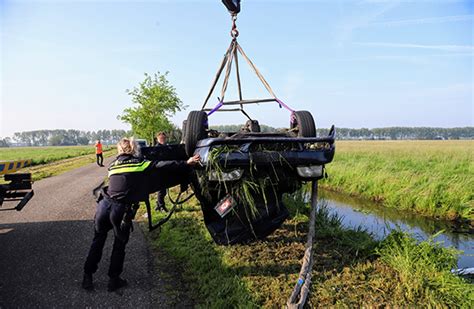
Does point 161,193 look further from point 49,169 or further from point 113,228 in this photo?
point 49,169

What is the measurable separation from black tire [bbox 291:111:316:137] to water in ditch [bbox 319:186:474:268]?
258cm

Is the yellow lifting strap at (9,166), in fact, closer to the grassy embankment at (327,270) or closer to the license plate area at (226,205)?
the grassy embankment at (327,270)

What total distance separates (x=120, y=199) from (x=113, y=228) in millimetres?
366

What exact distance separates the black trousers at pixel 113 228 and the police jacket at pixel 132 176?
0.11 meters

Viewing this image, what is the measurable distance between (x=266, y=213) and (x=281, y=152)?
0.83 metres

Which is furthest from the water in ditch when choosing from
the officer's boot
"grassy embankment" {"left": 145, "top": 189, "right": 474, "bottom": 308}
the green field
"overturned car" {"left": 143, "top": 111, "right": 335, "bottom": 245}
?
the green field

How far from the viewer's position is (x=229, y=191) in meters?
3.10

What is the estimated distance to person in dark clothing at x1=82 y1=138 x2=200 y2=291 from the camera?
10.4 ft

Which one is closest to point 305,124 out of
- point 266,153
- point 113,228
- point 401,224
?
point 266,153

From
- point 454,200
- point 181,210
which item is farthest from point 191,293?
point 454,200

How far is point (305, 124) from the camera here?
3818 millimetres

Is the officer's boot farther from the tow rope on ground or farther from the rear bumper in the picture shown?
the tow rope on ground

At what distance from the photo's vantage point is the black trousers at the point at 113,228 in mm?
3172

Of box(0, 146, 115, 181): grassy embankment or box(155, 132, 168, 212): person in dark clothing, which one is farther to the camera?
box(0, 146, 115, 181): grassy embankment
